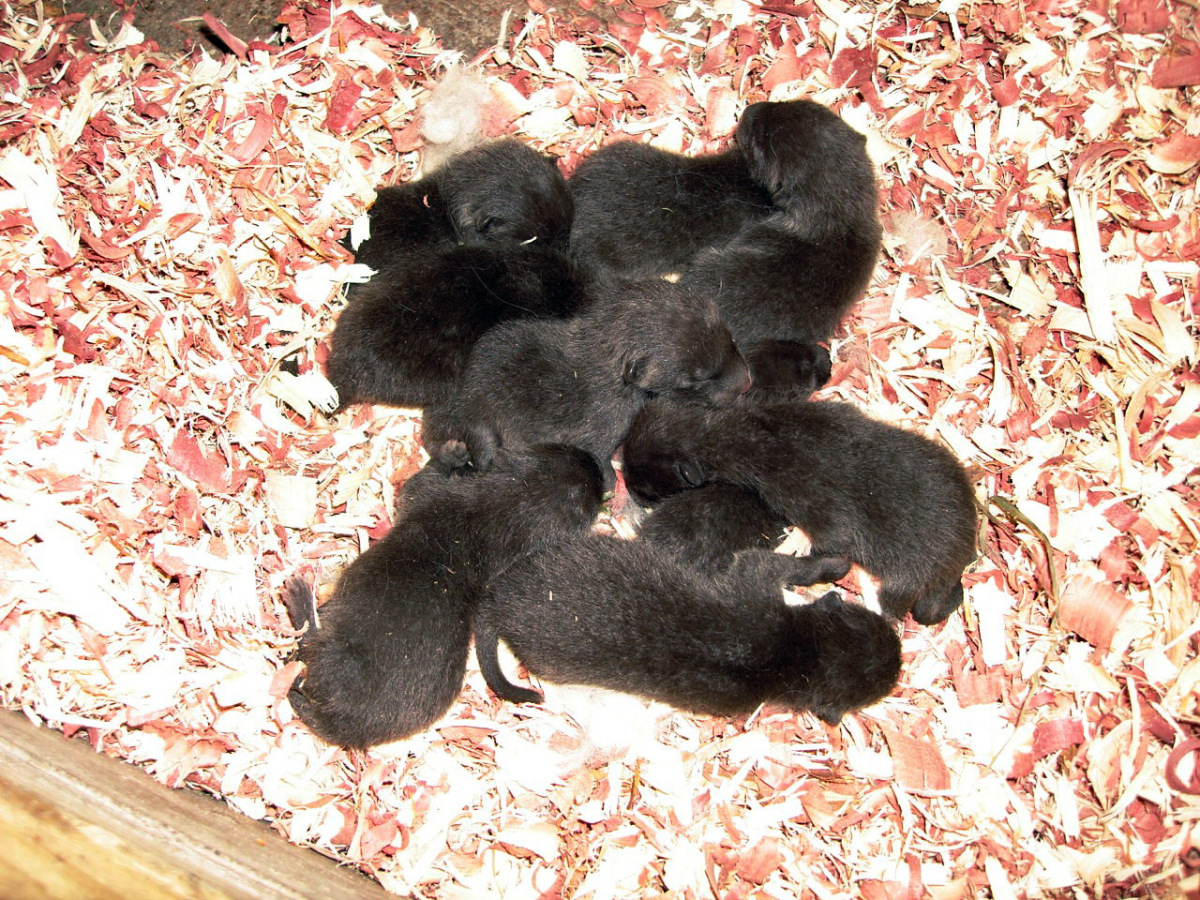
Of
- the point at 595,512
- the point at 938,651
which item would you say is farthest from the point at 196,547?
the point at 938,651

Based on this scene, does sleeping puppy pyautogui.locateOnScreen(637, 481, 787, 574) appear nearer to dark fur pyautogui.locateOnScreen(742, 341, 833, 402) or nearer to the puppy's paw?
dark fur pyautogui.locateOnScreen(742, 341, 833, 402)

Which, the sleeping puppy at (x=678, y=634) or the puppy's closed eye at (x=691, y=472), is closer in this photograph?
the sleeping puppy at (x=678, y=634)

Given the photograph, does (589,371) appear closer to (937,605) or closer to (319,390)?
(319,390)

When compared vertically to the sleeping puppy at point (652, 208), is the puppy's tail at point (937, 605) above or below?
below

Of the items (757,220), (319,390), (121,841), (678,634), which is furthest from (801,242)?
(121,841)

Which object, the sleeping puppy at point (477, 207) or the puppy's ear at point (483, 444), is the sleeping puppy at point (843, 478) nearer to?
the puppy's ear at point (483, 444)

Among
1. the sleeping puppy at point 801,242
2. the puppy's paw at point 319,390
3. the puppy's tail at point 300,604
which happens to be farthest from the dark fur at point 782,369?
the puppy's tail at point 300,604

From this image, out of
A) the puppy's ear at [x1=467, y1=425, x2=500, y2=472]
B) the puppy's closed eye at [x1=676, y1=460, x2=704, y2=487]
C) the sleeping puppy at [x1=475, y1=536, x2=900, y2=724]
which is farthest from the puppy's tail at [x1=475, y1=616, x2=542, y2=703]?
the puppy's closed eye at [x1=676, y1=460, x2=704, y2=487]
